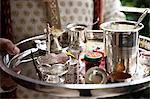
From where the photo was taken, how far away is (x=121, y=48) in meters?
0.76

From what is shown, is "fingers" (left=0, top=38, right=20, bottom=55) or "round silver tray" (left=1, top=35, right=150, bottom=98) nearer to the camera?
"round silver tray" (left=1, top=35, right=150, bottom=98)

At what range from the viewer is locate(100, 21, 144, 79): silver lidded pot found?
764mm

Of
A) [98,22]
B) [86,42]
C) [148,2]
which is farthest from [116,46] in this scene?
[148,2]

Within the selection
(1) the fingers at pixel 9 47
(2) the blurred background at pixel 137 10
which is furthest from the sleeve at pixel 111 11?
(1) the fingers at pixel 9 47

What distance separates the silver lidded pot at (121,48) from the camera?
76 centimetres

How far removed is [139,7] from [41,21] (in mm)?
595

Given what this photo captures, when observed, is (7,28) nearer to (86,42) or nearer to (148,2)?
(86,42)

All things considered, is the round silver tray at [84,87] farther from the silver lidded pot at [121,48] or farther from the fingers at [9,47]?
the fingers at [9,47]

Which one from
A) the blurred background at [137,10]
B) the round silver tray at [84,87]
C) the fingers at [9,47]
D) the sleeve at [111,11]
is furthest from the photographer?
the blurred background at [137,10]

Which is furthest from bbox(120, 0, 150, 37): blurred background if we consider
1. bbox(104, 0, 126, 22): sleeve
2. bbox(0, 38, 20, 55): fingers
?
bbox(0, 38, 20, 55): fingers

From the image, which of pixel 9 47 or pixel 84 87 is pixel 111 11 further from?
pixel 84 87

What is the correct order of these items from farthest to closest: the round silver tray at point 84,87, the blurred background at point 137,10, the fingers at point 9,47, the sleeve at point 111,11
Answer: the blurred background at point 137,10, the sleeve at point 111,11, the fingers at point 9,47, the round silver tray at point 84,87

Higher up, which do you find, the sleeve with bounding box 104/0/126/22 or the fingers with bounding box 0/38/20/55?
the sleeve with bounding box 104/0/126/22

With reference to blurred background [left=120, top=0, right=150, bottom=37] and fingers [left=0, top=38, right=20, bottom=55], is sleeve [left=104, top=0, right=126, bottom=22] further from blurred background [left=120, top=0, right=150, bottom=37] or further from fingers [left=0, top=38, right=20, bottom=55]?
fingers [left=0, top=38, right=20, bottom=55]
